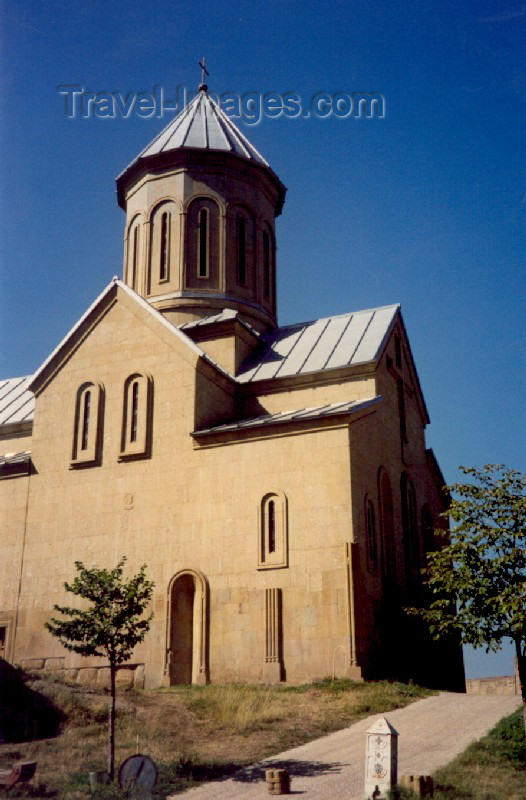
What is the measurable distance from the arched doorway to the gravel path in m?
5.77

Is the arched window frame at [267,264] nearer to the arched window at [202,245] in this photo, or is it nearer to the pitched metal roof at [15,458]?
the arched window at [202,245]

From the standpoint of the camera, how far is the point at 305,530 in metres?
21.0

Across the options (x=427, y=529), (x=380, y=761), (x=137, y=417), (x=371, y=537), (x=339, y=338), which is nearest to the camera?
(x=380, y=761)

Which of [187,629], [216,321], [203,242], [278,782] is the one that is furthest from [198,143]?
[278,782]

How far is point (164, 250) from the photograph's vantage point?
2923 cm

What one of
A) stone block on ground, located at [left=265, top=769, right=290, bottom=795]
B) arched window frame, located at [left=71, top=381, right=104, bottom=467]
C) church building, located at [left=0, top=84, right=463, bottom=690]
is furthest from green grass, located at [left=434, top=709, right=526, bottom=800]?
arched window frame, located at [left=71, top=381, right=104, bottom=467]

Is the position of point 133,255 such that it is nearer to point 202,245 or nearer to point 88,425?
point 202,245

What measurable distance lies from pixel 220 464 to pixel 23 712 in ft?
27.1

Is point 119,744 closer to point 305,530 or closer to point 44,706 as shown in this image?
point 44,706

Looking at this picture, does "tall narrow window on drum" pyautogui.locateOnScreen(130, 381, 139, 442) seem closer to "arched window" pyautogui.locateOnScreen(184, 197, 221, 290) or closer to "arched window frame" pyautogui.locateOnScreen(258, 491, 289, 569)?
"arched window frame" pyautogui.locateOnScreen(258, 491, 289, 569)

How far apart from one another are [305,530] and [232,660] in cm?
355

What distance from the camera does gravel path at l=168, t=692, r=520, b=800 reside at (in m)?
12.4

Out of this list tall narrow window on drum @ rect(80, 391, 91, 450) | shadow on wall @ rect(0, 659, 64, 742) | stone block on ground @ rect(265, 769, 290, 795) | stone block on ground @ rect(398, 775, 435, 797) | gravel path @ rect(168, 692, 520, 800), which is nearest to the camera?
stone block on ground @ rect(398, 775, 435, 797)

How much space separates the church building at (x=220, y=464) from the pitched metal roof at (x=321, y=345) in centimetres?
8
